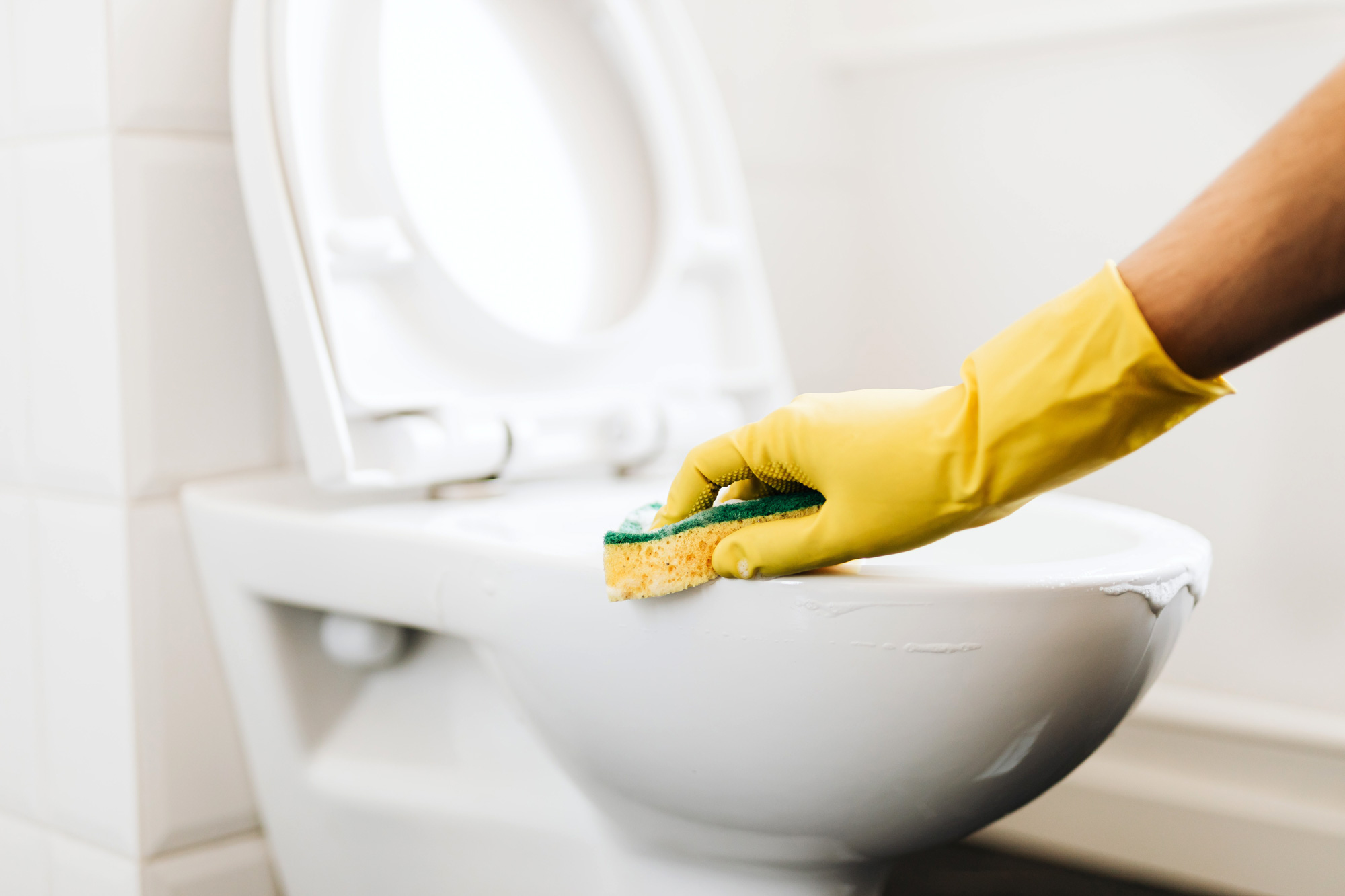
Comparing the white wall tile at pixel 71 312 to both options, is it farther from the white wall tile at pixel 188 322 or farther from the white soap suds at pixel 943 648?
the white soap suds at pixel 943 648

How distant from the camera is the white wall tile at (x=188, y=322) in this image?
0.68 meters

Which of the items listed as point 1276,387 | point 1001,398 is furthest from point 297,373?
point 1276,387

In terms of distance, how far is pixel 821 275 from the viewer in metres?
1.22

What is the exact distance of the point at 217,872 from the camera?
0.73 metres

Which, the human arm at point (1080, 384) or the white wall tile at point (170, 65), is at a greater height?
the white wall tile at point (170, 65)

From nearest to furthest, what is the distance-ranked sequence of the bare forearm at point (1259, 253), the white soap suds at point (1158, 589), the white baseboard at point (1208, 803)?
the bare forearm at point (1259, 253) → the white soap suds at point (1158, 589) → the white baseboard at point (1208, 803)

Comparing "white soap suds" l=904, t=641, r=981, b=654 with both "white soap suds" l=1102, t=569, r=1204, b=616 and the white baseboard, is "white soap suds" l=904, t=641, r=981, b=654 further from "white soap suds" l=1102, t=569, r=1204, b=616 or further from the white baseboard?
the white baseboard

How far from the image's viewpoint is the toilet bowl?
1.51ft

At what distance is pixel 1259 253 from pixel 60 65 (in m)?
0.68

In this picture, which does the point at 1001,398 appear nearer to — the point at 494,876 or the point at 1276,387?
the point at 494,876

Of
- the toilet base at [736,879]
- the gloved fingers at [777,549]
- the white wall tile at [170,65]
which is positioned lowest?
the toilet base at [736,879]

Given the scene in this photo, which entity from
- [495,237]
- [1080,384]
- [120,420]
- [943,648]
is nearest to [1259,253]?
[1080,384]

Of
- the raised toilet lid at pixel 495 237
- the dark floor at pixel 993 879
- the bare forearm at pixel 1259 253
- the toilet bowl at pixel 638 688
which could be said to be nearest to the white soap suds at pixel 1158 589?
the toilet bowl at pixel 638 688

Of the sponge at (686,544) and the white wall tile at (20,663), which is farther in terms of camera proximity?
the white wall tile at (20,663)
